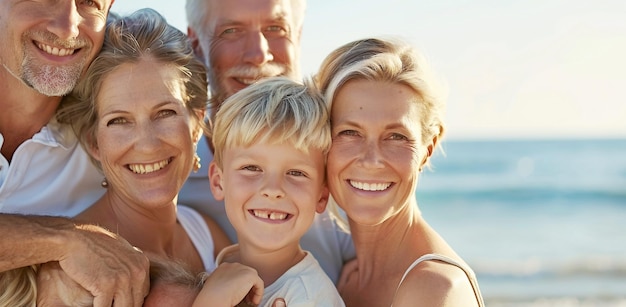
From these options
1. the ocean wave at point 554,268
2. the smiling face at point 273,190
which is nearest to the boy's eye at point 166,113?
the smiling face at point 273,190

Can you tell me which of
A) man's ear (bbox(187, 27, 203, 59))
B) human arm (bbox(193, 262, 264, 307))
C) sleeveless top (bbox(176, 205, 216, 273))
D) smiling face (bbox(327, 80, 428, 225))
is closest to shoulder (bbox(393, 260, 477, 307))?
smiling face (bbox(327, 80, 428, 225))

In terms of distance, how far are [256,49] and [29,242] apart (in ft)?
6.21

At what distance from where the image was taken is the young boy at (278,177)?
A: 3.49 meters

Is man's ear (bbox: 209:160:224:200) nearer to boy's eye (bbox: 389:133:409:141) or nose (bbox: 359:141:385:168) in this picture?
nose (bbox: 359:141:385:168)

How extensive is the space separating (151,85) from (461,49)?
26669 mm

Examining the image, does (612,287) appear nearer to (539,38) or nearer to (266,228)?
(266,228)

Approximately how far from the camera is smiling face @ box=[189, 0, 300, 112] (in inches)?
192

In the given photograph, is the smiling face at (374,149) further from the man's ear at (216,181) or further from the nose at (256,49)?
the nose at (256,49)

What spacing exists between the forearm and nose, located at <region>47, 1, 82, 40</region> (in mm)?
913

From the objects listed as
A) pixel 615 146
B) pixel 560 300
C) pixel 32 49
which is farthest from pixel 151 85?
pixel 615 146

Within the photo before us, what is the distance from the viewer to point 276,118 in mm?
3514

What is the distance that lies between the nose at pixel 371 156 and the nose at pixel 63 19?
58.3 inches

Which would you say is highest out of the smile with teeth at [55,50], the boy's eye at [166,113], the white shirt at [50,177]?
the smile with teeth at [55,50]

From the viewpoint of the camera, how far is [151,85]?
12.8 ft
